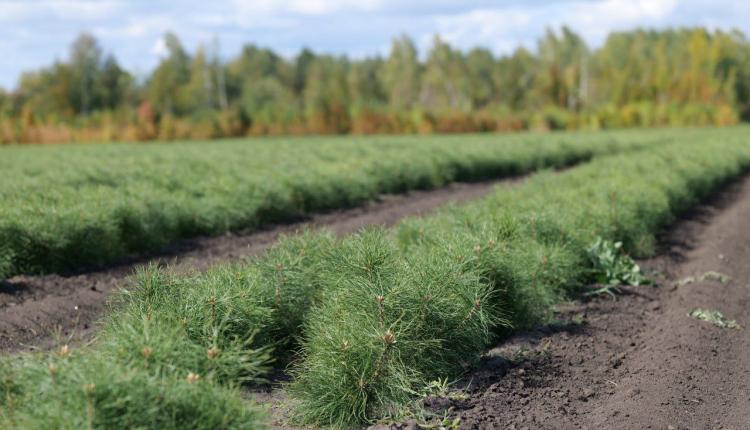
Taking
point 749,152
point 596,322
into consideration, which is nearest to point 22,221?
point 596,322

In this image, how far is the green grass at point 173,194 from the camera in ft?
27.5

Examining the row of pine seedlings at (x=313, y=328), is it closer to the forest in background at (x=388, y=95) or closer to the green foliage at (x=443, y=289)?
the green foliage at (x=443, y=289)

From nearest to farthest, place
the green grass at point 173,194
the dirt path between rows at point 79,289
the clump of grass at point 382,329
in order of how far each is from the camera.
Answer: the clump of grass at point 382,329 < the dirt path between rows at point 79,289 < the green grass at point 173,194

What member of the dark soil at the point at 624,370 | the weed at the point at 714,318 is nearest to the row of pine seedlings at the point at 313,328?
the dark soil at the point at 624,370

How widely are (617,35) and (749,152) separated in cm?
8915

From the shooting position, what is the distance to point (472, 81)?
73.9 meters

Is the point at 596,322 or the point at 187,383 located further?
the point at 596,322

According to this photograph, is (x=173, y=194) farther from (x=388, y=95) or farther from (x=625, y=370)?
(x=388, y=95)

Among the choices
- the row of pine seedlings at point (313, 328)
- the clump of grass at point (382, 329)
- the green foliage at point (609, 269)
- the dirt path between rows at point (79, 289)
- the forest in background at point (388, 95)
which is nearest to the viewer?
the row of pine seedlings at point (313, 328)

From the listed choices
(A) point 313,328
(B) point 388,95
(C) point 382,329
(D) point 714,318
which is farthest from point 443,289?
(B) point 388,95

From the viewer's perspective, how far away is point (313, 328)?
15.0ft

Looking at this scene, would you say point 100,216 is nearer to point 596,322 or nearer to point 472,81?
point 596,322

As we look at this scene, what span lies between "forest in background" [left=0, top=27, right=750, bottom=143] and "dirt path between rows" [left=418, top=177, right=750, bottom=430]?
38844mm

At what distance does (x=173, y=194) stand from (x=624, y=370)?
808 centimetres
